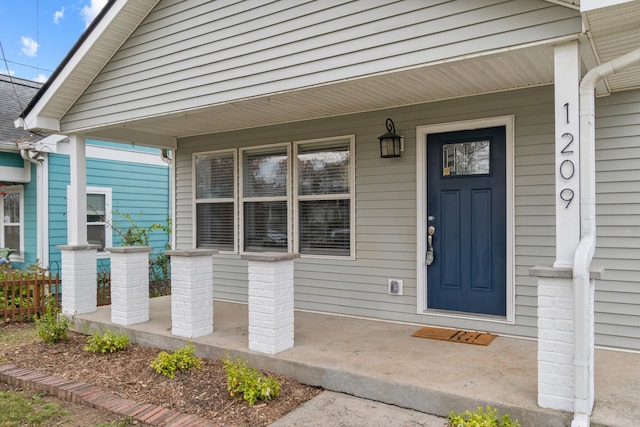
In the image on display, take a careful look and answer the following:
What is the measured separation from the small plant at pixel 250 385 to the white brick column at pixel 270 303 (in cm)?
44

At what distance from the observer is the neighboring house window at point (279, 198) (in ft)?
17.2

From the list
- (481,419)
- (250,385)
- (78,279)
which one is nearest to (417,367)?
(481,419)

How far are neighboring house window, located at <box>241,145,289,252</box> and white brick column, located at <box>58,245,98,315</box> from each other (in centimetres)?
187

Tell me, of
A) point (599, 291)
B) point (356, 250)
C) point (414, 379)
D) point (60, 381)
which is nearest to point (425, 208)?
point (356, 250)

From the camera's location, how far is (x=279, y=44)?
383 centimetres

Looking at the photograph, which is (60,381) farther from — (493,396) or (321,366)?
(493,396)

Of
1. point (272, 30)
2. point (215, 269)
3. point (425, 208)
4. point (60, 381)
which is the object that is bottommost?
point (60, 381)

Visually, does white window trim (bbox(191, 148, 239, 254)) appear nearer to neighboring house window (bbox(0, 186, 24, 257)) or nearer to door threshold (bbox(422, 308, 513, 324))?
door threshold (bbox(422, 308, 513, 324))

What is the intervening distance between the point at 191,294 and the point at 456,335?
2492mm

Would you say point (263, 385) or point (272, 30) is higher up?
point (272, 30)

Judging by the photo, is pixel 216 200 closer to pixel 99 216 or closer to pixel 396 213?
pixel 396 213

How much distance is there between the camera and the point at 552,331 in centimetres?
266

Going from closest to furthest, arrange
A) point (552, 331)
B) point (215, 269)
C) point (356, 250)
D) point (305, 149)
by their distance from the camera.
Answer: point (552, 331)
point (356, 250)
point (305, 149)
point (215, 269)

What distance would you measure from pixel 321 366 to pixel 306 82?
7.23ft
